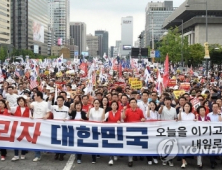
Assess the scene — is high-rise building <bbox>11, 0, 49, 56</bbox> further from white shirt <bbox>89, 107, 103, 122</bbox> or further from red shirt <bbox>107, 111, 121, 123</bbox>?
red shirt <bbox>107, 111, 121, 123</bbox>

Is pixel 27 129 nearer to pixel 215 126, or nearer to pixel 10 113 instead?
pixel 10 113

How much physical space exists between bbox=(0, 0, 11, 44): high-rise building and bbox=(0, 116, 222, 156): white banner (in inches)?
4560

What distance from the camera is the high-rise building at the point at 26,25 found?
14188 centimetres

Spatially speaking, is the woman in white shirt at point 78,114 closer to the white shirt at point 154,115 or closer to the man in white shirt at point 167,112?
the white shirt at point 154,115

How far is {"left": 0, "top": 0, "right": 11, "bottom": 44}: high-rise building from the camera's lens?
11906 centimetres

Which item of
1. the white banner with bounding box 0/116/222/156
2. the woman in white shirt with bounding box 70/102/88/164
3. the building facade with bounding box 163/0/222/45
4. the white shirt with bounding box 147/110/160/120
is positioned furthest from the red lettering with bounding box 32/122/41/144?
the building facade with bounding box 163/0/222/45

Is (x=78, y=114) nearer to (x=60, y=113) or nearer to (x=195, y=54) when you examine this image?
(x=60, y=113)

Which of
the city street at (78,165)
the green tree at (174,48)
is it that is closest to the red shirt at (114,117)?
the city street at (78,165)

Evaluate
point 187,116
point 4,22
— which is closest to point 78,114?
point 187,116

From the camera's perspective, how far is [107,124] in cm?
864

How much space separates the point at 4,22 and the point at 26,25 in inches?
978

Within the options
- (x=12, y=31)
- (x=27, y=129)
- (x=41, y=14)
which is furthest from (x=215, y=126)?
(x=41, y=14)

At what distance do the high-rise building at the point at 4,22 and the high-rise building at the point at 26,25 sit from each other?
1408cm

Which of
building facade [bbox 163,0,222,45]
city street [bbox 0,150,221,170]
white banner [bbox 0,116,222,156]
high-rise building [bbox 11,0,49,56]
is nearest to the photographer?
city street [bbox 0,150,221,170]
